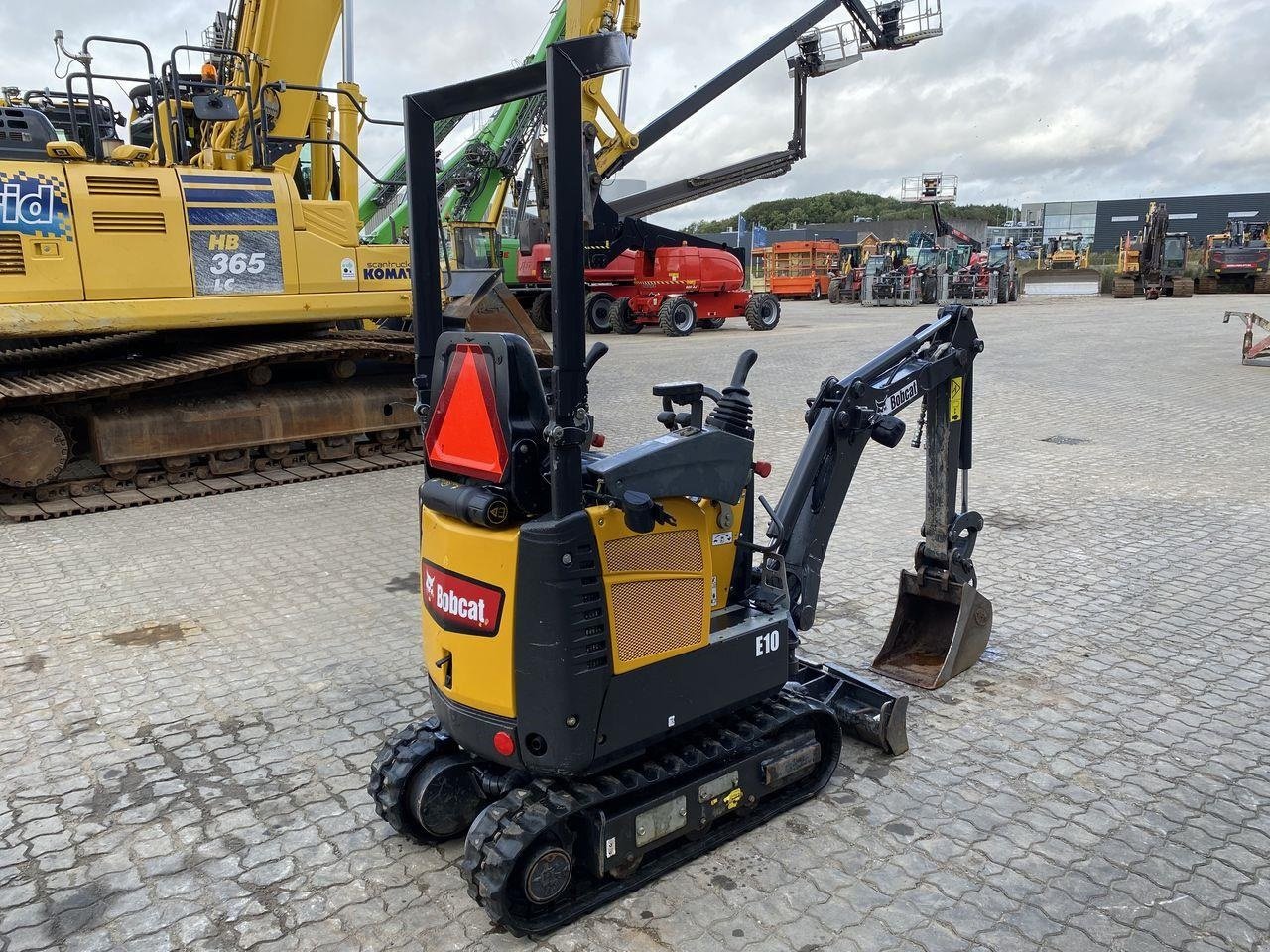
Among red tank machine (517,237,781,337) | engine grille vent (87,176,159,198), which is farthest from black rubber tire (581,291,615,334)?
engine grille vent (87,176,159,198)

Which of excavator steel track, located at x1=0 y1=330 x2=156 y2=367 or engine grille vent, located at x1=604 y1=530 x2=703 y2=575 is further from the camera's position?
excavator steel track, located at x1=0 y1=330 x2=156 y2=367

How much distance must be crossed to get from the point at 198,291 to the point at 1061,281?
141 feet

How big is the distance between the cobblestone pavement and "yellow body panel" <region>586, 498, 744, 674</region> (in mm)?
790

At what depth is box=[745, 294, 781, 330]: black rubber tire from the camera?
23297 mm

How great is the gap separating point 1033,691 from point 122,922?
3742 mm

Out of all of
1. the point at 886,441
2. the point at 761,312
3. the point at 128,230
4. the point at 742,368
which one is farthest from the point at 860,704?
the point at 761,312

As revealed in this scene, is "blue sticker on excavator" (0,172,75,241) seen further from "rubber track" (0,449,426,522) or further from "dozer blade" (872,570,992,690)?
"dozer blade" (872,570,992,690)

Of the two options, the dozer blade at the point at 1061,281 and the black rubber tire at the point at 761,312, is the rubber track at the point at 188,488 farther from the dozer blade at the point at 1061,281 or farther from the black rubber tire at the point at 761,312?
the dozer blade at the point at 1061,281

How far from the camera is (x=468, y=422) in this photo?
2848 mm

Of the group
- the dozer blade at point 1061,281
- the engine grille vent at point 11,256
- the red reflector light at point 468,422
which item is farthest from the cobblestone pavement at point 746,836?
the dozer blade at point 1061,281

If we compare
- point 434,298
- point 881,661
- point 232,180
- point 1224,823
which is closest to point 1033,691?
point 881,661

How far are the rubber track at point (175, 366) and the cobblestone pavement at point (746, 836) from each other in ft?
3.62

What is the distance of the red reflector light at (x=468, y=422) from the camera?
2752 mm

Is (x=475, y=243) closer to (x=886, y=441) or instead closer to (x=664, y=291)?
(x=664, y=291)
